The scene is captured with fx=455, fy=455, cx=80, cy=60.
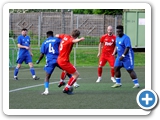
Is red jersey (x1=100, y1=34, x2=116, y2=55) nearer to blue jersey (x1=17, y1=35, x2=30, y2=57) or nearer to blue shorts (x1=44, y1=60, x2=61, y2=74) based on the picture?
blue jersey (x1=17, y1=35, x2=30, y2=57)

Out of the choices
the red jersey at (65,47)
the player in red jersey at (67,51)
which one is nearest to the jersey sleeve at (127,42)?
the player in red jersey at (67,51)

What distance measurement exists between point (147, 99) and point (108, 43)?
26.9 feet

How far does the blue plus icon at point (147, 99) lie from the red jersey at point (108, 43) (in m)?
8.11

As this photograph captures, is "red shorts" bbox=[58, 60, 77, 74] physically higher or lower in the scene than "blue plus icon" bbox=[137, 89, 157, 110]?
higher

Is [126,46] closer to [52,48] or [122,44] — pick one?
[122,44]

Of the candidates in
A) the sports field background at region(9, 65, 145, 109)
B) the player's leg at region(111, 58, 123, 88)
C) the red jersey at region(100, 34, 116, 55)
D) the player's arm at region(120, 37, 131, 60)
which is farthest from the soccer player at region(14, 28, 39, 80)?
the player's arm at region(120, 37, 131, 60)

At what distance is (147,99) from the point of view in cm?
767

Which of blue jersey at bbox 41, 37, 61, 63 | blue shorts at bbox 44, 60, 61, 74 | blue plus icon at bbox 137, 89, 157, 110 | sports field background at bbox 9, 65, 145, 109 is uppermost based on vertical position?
blue jersey at bbox 41, 37, 61, 63

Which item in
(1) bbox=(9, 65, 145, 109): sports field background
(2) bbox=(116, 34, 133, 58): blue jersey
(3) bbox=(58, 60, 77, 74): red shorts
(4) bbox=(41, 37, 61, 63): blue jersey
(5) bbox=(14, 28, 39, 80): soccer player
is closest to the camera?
(1) bbox=(9, 65, 145, 109): sports field background

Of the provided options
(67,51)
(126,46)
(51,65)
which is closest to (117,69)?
(126,46)

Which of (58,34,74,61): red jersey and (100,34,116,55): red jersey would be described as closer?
(58,34,74,61): red jersey

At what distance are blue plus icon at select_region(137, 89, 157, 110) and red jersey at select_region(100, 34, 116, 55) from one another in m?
8.11

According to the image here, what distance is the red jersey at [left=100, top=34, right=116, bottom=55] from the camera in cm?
1570
